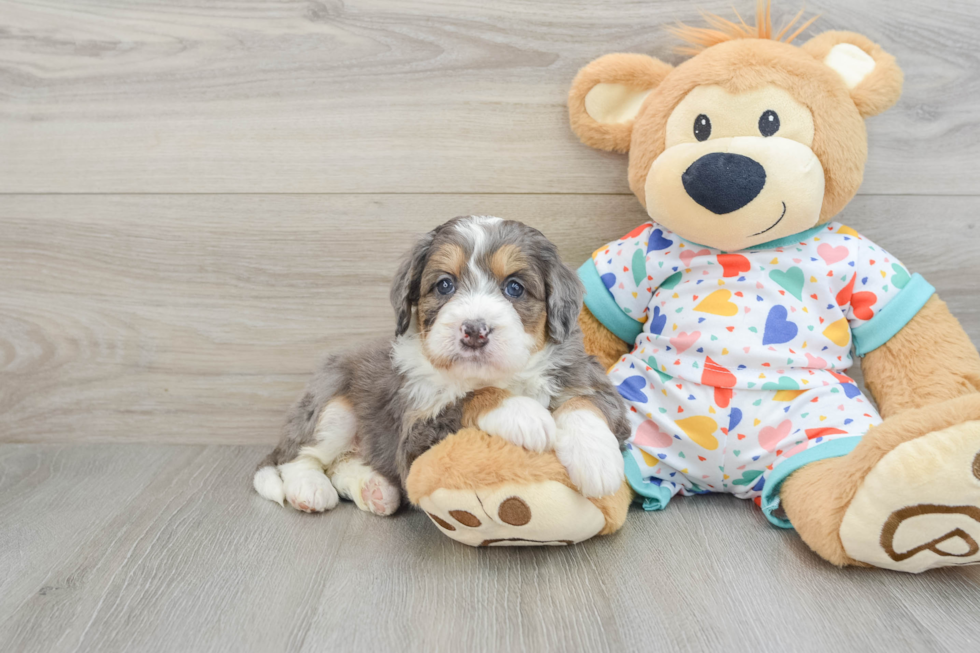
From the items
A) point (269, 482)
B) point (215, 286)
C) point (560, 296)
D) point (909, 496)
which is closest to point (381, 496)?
point (269, 482)

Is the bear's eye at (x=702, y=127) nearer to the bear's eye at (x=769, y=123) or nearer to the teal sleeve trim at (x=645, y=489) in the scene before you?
the bear's eye at (x=769, y=123)

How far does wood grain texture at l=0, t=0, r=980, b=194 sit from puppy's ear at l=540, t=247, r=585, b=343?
559 millimetres

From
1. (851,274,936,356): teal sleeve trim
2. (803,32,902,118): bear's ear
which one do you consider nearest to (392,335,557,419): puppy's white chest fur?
(851,274,936,356): teal sleeve trim

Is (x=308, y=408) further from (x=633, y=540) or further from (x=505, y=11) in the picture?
→ (x=505, y=11)

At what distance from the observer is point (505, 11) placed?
6.49 feet

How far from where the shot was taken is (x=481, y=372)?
1.40m

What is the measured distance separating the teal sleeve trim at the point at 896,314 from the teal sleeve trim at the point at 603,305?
58 centimetres

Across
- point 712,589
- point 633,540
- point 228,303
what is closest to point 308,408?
point 228,303

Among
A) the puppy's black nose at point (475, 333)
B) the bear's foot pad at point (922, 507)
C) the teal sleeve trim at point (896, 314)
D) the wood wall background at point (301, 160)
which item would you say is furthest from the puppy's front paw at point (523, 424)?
the teal sleeve trim at point (896, 314)

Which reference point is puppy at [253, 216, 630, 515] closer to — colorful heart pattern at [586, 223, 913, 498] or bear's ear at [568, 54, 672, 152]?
colorful heart pattern at [586, 223, 913, 498]

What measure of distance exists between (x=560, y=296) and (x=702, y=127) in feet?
1.84

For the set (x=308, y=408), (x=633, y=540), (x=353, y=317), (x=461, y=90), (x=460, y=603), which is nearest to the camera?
(x=460, y=603)

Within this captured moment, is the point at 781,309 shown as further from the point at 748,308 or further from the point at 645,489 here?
the point at 645,489

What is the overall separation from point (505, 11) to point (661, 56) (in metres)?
0.48
